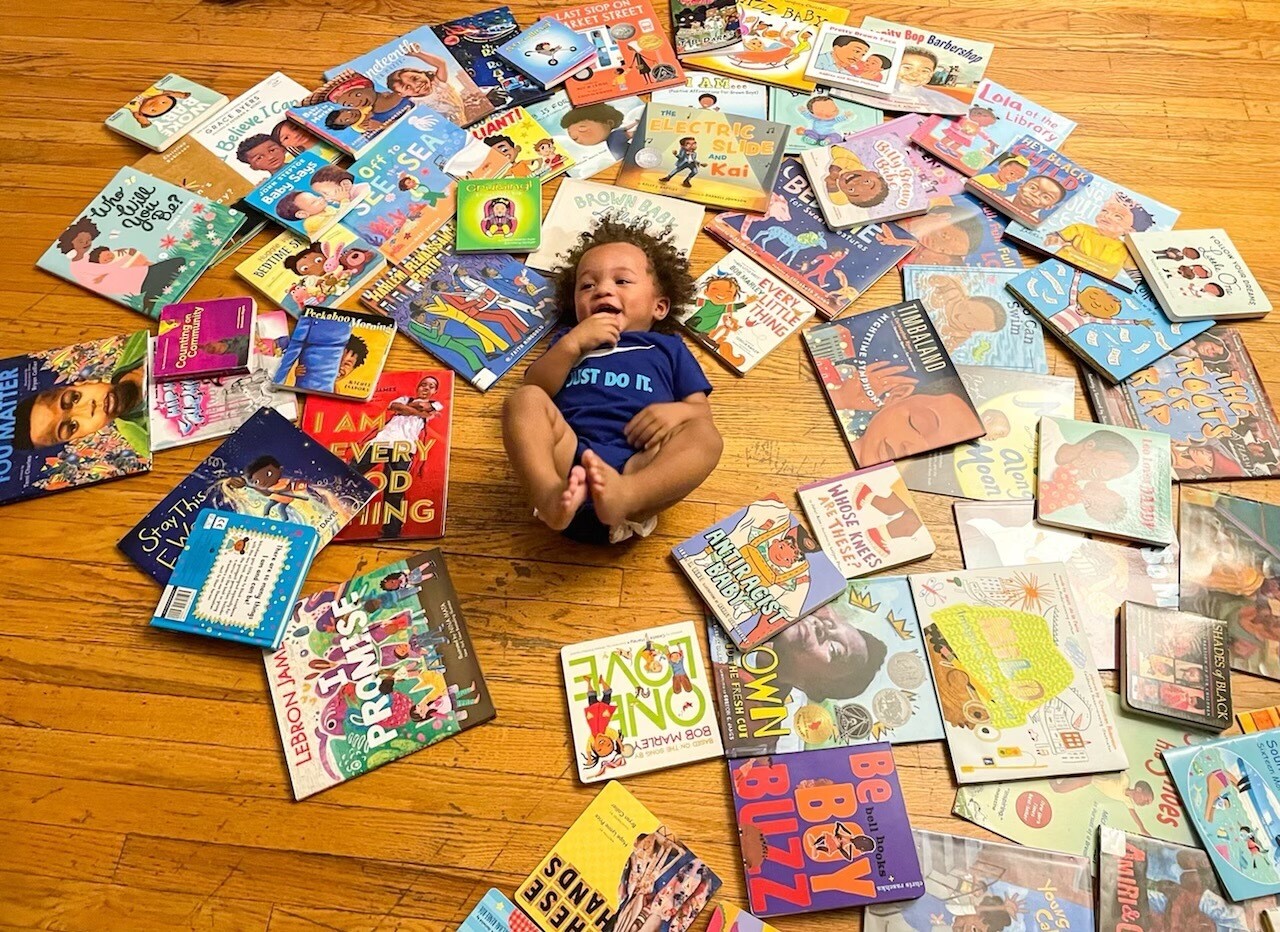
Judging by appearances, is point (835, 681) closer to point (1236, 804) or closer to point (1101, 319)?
point (1236, 804)

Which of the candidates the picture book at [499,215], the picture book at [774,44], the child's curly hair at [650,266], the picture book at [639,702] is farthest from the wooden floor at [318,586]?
the picture book at [774,44]

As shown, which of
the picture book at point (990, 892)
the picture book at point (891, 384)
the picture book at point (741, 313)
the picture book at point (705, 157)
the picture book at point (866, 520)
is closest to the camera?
the picture book at point (990, 892)

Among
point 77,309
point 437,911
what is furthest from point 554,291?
point 437,911

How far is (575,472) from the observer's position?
51.6 inches

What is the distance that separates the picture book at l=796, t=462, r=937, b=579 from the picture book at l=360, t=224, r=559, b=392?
58 centimetres

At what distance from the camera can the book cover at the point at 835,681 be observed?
1.33m

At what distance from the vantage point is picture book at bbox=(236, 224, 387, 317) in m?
1.71

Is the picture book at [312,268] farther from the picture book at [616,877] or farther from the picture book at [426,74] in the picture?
the picture book at [616,877]

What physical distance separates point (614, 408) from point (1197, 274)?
1.15m

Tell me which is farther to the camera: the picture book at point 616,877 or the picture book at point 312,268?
the picture book at point 312,268

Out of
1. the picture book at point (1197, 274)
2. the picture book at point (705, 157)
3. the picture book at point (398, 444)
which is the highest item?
the picture book at point (705, 157)

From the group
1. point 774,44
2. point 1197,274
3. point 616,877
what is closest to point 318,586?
point 616,877

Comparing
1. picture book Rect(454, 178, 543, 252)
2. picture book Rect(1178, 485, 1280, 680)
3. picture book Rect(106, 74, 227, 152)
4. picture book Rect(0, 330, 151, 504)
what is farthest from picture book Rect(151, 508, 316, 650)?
picture book Rect(1178, 485, 1280, 680)

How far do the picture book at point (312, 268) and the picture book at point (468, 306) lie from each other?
4 centimetres
